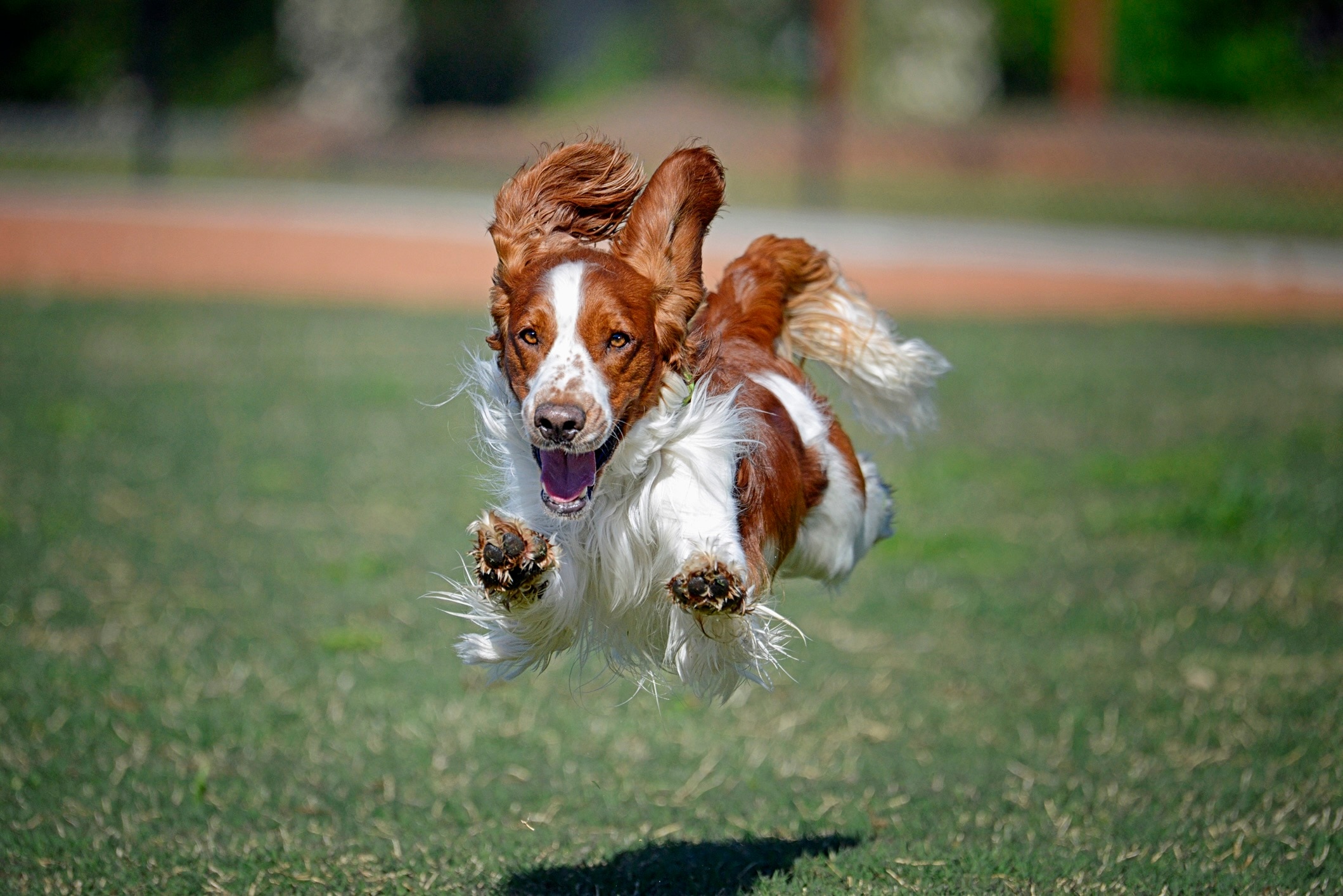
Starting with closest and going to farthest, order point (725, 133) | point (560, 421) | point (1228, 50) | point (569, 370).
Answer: point (560, 421)
point (569, 370)
point (725, 133)
point (1228, 50)

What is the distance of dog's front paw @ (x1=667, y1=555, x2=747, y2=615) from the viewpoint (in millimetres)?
3355

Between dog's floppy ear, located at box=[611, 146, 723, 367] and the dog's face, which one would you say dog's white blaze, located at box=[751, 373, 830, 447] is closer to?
dog's floppy ear, located at box=[611, 146, 723, 367]

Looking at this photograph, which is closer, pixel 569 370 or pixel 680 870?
pixel 569 370

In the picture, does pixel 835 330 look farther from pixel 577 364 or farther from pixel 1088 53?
pixel 1088 53

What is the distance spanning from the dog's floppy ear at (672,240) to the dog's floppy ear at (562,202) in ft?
0.63

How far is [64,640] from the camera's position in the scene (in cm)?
608

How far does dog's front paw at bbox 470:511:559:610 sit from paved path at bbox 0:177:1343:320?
463 inches

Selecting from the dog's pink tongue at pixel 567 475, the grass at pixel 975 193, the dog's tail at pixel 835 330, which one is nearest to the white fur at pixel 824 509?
the dog's tail at pixel 835 330

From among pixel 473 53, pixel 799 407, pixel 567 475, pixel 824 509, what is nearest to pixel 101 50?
pixel 473 53

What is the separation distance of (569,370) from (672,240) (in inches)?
22.4

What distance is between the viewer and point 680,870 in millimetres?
4141

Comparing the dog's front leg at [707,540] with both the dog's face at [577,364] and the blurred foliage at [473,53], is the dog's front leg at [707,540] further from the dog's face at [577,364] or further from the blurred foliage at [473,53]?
the blurred foliage at [473,53]

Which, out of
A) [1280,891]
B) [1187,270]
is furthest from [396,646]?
[1187,270]

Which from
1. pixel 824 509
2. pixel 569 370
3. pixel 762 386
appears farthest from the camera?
pixel 824 509
